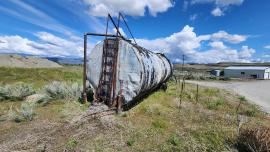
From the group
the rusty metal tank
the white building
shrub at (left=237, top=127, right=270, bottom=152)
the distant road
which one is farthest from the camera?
the white building

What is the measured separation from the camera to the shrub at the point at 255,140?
18.7 feet

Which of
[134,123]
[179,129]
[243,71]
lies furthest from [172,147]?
[243,71]

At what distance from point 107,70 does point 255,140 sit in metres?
6.16

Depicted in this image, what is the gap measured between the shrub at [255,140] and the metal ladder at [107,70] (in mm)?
5177

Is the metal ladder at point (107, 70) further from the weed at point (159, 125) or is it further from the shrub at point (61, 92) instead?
the weed at point (159, 125)

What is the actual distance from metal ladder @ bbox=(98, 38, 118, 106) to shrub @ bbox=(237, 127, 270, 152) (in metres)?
5.18

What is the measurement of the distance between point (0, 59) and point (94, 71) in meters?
58.0

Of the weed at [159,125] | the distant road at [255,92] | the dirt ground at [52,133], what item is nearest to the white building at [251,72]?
the distant road at [255,92]

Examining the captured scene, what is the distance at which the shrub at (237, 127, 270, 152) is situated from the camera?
5.70 m

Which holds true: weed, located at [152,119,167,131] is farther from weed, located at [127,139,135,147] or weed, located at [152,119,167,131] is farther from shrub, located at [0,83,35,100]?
shrub, located at [0,83,35,100]

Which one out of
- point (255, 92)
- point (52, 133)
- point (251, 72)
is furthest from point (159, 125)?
point (251, 72)

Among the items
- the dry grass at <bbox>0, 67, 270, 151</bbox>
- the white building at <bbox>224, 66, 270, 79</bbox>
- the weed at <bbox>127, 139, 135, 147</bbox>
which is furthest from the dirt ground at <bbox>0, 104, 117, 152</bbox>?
the white building at <bbox>224, 66, 270, 79</bbox>

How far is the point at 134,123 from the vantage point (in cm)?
782

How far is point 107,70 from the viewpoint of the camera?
32.3ft
